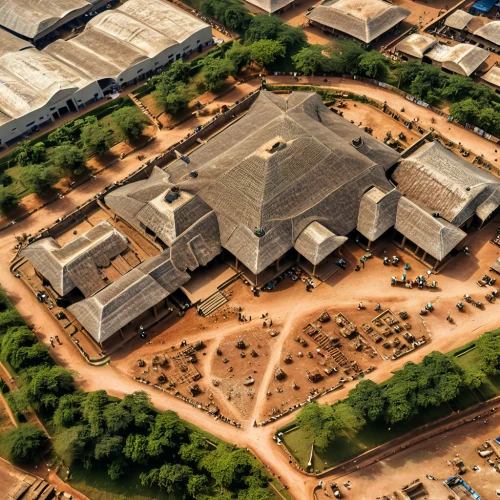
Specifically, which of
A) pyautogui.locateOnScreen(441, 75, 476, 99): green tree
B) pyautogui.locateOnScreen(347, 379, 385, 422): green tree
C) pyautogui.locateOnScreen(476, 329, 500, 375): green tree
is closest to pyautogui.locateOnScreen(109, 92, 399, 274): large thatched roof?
pyautogui.locateOnScreen(347, 379, 385, 422): green tree

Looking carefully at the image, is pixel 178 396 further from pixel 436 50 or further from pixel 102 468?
pixel 436 50

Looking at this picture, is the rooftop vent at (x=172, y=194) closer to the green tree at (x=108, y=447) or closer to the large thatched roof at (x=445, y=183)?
the green tree at (x=108, y=447)

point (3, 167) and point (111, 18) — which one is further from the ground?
point (111, 18)

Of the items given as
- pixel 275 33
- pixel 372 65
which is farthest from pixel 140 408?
pixel 275 33

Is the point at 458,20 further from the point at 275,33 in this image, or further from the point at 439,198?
the point at 439,198

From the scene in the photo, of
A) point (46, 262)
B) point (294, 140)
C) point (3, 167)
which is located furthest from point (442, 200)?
point (3, 167)

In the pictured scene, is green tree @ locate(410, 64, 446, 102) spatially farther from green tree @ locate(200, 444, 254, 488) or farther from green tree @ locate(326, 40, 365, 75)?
green tree @ locate(200, 444, 254, 488)

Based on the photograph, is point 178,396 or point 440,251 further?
point 440,251
